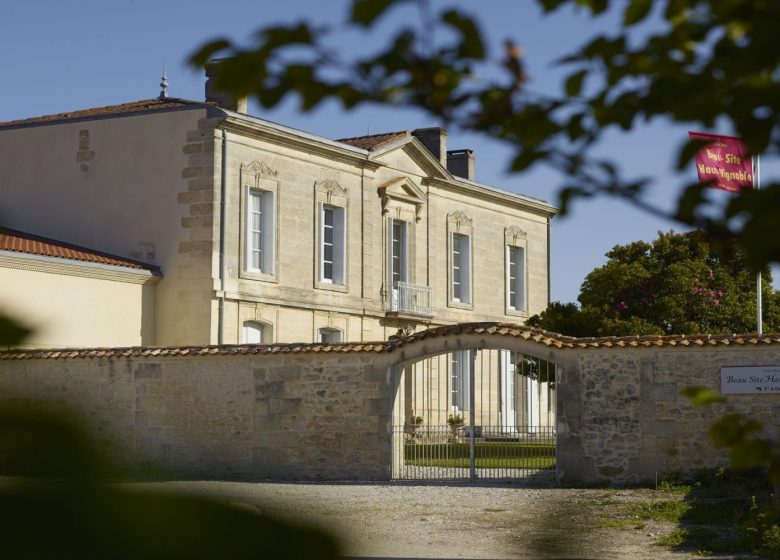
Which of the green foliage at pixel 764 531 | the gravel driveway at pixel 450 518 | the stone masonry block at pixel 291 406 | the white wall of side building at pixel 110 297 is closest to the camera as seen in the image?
the gravel driveway at pixel 450 518

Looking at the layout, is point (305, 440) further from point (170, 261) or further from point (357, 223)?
point (357, 223)

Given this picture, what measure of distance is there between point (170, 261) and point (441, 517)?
12.5 m

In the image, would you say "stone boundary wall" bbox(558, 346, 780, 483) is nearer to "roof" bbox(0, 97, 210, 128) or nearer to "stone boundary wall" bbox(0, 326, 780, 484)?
"stone boundary wall" bbox(0, 326, 780, 484)

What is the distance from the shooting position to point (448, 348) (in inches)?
628

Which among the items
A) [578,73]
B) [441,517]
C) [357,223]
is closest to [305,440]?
[441,517]

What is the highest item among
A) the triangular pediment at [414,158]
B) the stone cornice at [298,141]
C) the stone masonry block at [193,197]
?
the triangular pediment at [414,158]

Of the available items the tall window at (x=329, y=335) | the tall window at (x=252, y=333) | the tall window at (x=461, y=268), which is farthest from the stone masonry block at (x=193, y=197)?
the tall window at (x=461, y=268)

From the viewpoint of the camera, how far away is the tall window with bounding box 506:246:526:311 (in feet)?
108

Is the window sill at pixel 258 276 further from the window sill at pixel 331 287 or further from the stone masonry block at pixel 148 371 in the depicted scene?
the stone masonry block at pixel 148 371

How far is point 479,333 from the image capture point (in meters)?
15.7

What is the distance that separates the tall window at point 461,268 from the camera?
101 feet

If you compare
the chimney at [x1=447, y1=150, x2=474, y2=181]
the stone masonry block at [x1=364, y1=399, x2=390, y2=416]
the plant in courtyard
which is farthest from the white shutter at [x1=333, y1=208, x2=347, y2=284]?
the stone masonry block at [x1=364, y1=399, x2=390, y2=416]

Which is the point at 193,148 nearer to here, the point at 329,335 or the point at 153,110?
the point at 153,110

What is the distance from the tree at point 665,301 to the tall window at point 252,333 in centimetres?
559
